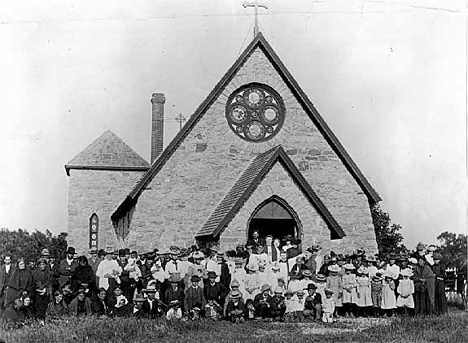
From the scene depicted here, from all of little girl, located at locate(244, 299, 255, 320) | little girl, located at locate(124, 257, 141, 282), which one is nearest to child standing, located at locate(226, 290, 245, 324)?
little girl, located at locate(244, 299, 255, 320)

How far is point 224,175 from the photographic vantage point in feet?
68.5

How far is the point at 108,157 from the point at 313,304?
18.6 metres

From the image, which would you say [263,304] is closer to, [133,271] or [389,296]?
[133,271]

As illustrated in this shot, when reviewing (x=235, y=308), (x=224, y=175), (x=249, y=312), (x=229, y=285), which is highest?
(x=224, y=175)

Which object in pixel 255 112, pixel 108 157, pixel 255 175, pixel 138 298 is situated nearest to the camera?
pixel 138 298

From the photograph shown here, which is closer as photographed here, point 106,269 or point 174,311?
point 174,311

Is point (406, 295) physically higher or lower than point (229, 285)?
lower

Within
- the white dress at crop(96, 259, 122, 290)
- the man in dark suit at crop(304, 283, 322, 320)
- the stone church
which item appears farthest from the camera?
the stone church

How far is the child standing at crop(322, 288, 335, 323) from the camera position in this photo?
14500mm

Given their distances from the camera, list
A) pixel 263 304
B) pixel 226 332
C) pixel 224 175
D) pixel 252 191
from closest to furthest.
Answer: pixel 226 332 → pixel 263 304 → pixel 252 191 → pixel 224 175

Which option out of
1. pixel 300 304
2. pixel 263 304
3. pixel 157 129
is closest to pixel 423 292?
pixel 300 304

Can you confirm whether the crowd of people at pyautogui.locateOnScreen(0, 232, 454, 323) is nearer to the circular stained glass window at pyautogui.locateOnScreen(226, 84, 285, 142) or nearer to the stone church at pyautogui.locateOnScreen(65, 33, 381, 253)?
the stone church at pyautogui.locateOnScreen(65, 33, 381, 253)

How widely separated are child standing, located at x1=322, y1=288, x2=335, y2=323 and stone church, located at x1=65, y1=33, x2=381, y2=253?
3.41m

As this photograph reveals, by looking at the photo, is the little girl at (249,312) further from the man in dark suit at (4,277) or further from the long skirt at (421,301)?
the man in dark suit at (4,277)
